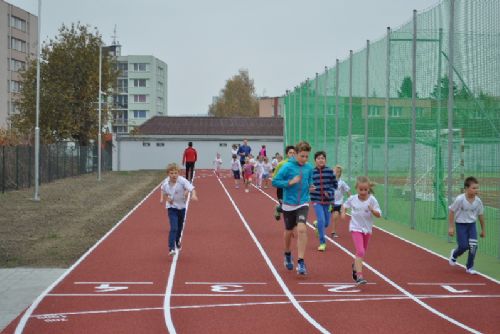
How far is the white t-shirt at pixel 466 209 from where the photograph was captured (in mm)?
12367

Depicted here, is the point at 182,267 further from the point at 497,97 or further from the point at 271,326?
the point at 497,97

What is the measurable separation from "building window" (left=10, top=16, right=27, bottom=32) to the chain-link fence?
3648cm

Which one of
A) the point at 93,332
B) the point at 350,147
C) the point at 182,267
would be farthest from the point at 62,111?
the point at 93,332

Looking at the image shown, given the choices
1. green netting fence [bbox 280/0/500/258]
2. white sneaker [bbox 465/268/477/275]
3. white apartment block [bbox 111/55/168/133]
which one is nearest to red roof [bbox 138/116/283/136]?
green netting fence [bbox 280/0/500/258]

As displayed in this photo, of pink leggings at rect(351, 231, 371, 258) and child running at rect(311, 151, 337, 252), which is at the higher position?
child running at rect(311, 151, 337, 252)

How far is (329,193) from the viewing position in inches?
606

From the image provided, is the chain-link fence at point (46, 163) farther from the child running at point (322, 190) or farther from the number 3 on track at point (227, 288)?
the number 3 on track at point (227, 288)

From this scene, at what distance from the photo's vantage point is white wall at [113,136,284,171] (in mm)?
70250

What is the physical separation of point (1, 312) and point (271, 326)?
3.06 meters

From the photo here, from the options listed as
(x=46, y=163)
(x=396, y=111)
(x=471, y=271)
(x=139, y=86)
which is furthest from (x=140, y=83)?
(x=471, y=271)

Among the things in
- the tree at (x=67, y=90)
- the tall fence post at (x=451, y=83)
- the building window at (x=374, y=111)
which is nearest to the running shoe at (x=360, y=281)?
the tall fence post at (x=451, y=83)

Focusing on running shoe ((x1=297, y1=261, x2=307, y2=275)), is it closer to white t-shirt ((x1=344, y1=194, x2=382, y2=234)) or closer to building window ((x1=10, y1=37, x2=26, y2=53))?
white t-shirt ((x1=344, y1=194, x2=382, y2=234))

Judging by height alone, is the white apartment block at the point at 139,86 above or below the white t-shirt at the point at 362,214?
above

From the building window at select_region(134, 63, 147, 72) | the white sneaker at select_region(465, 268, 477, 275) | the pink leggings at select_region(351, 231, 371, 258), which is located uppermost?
the building window at select_region(134, 63, 147, 72)
